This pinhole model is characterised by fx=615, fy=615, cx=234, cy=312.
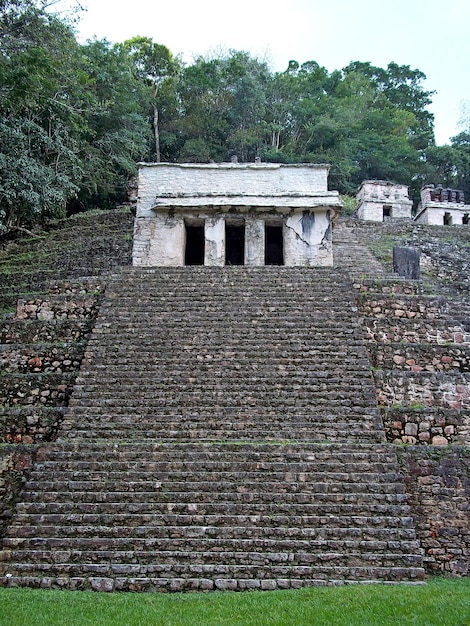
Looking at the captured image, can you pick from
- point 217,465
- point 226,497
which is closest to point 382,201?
point 217,465

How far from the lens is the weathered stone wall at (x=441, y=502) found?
7.06 meters

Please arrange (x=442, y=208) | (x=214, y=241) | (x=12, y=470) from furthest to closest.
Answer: (x=442, y=208) < (x=214, y=241) < (x=12, y=470)

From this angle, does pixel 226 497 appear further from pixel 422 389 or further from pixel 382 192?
pixel 382 192

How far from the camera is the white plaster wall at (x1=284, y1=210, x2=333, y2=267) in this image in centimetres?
1420

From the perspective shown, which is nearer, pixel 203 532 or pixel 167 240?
pixel 203 532

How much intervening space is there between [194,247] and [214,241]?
1.48 meters

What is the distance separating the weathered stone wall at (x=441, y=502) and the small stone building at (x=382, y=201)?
20.4 m

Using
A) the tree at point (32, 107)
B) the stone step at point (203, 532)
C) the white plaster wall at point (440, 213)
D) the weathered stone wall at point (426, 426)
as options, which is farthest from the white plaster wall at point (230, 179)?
the white plaster wall at point (440, 213)

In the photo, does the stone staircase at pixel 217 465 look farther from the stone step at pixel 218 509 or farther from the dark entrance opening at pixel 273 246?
A: the dark entrance opening at pixel 273 246

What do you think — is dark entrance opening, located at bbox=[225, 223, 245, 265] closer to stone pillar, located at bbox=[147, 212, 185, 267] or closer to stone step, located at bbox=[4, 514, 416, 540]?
stone pillar, located at bbox=[147, 212, 185, 267]

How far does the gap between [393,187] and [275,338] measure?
1956 cm

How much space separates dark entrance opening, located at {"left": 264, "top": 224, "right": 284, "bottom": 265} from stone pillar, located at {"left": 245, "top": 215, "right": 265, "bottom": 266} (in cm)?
74

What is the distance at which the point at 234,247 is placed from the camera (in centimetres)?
1625

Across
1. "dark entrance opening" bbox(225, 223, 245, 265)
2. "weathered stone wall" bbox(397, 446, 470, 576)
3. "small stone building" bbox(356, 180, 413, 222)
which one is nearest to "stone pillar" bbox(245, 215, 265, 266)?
"dark entrance opening" bbox(225, 223, 245, 265)
